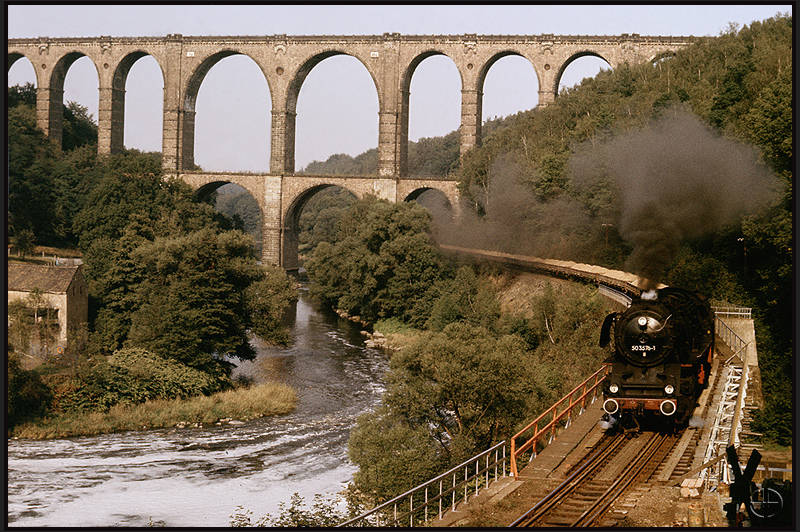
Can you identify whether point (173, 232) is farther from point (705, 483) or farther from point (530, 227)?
point (705, 483)

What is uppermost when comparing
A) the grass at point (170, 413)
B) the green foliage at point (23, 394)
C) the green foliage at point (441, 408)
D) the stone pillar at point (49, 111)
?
the stone pillar at point (49, 111)

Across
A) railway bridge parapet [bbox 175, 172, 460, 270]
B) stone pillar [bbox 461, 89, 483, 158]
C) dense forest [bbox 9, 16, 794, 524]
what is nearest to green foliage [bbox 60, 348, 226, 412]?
dense forest [bbox 9, 16, 794, 524]

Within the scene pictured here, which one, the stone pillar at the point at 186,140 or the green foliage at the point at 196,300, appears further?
the stone pillar at the point at 186,140

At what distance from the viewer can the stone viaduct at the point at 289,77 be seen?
201 ft

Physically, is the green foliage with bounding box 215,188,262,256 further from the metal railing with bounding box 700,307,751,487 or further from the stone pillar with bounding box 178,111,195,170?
the metal railing with bounding box 700,307,751,487

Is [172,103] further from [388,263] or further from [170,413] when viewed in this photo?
[170,413]

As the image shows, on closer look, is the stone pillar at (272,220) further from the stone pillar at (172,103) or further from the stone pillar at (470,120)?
the stone pillar at (470,120)

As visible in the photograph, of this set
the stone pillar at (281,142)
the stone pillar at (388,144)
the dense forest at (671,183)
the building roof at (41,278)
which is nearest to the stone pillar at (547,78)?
the dense forest at (671,183)

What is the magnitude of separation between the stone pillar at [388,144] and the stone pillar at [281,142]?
671 cm

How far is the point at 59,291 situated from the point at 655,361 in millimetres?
26083

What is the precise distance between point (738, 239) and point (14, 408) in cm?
2285

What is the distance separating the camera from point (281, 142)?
65688mm

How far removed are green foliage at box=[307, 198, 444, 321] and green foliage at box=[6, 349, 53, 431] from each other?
2009 cm

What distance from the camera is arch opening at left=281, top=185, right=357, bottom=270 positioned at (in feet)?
218
